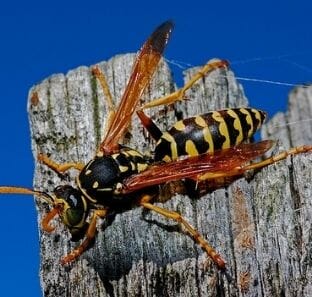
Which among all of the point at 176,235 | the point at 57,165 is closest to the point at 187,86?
the point at 57,165

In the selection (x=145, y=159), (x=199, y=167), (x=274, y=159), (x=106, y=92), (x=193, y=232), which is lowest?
(x=193, y=232)

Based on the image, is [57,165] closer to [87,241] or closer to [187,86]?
[87,241]

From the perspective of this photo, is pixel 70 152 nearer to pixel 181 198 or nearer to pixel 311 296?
pixel 181 198

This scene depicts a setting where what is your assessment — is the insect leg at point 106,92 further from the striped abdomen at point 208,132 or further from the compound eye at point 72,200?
the compound eye at point 72,200

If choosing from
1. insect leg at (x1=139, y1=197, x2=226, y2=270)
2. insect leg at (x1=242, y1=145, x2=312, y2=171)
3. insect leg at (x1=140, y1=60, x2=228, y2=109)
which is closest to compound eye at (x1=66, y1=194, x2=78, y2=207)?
insect leg at (x1=139, y1=197, x2=226, y2=270)

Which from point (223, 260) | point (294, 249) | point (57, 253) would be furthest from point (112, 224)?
point (294, 249)

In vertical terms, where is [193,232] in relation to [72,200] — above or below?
below
